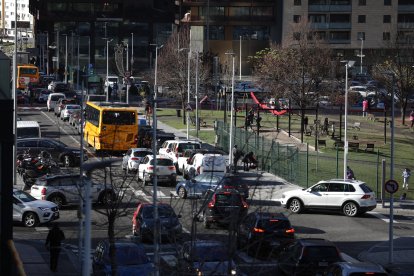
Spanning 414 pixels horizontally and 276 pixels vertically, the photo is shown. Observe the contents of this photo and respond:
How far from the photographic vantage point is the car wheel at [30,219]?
32406 mm

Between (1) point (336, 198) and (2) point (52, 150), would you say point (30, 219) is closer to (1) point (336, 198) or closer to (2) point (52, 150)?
(1) point (336, 198)

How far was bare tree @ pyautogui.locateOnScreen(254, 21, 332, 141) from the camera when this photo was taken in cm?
6359

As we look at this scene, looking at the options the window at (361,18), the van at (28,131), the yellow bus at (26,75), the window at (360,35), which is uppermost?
the window at (361,18)

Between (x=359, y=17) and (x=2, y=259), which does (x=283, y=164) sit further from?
(x=359, y=17)

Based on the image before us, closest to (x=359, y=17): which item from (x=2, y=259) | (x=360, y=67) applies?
(x=360, y=67)

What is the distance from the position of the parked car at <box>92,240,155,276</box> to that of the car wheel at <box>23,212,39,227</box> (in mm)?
9845

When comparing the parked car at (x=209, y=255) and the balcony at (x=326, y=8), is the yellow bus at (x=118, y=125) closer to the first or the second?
the parked car at (x=209, y=255)

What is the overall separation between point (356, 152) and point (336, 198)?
17276 millimetres

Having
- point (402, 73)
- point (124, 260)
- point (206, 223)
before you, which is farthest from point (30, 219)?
point (402, 73)

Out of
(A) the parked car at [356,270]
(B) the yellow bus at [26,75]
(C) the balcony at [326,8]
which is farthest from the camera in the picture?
(C) the balcony at [326,8]

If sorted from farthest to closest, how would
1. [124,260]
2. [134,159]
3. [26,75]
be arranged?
1. [26,75]
2. [134,159]
3. [124,260]

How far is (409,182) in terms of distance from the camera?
43.4 metres

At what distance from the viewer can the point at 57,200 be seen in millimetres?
35781

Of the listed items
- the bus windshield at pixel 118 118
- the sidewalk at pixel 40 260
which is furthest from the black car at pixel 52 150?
the sidewalk at pixel 40 260
